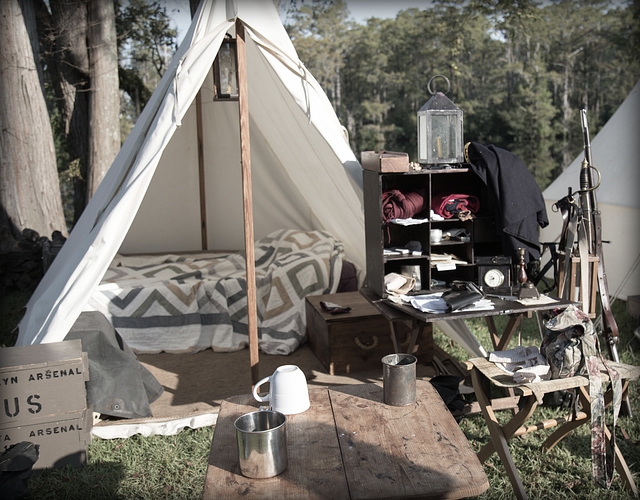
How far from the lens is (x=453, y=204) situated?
307 cm

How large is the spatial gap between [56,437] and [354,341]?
1737mm

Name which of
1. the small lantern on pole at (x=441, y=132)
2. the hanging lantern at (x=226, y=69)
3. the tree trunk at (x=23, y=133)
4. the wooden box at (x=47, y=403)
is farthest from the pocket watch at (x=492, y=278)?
the tree trunk at (x=23, y=133)

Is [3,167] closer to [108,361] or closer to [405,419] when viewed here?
[108,361]

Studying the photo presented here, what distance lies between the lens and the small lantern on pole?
310 centimetres

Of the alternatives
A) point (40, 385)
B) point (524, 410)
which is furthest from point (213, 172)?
point (524, 410)

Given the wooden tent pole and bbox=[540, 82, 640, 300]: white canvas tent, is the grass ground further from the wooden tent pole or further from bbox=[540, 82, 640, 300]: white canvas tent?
bbox=[540, 82, 640, 300]: white canvas tent

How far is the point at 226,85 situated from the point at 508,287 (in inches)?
71.5

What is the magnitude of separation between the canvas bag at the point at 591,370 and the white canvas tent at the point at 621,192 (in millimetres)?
2580

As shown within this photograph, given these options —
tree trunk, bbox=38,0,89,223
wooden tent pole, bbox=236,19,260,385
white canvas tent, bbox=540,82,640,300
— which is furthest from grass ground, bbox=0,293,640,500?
tree trunk, bbox=38,0,89,223

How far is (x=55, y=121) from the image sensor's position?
36.1 feet

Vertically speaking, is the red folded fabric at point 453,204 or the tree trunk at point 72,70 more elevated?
the tree trunk at point 72,70

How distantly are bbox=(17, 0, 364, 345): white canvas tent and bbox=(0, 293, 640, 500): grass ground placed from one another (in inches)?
24.9

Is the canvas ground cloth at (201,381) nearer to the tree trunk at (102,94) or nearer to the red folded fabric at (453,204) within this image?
the red folded fabric at (453,204)

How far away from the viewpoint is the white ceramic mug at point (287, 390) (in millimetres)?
1867
